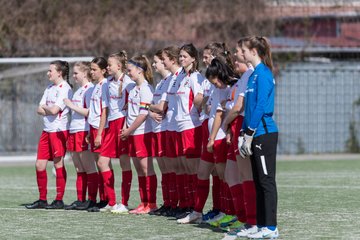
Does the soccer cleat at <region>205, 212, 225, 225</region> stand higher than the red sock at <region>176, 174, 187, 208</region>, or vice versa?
the red sock at <region>176, 174, 187, 208</region>

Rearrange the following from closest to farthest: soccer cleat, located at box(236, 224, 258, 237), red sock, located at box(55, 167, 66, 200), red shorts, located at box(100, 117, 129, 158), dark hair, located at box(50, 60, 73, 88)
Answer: soccer cleat, located at box(236, 224, 258, 237), red shorts, located at box(100, 117, 129, 158), red sock, located at box(55, 167, 66, 200), dark hair, located at box(50, 60, 73, 88)

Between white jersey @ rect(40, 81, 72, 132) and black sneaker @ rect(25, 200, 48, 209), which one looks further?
white jersey @ rect(40, 81, 72, 132)

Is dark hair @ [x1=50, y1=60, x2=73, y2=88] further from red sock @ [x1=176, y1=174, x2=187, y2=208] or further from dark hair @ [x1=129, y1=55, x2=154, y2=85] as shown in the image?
red sock @ [x1=176, y1=174, x2=187, y2=208]

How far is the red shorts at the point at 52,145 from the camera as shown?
12727 millimetres

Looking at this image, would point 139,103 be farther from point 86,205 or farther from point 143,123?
point 86,205

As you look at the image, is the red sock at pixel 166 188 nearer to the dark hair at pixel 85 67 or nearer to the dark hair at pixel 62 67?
the dark hair at pixel 85 67

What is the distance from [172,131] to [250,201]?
2.17m

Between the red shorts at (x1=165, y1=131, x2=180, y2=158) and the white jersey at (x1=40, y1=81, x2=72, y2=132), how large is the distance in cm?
175

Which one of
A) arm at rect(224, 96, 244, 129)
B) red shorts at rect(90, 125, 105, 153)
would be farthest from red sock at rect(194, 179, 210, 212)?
red shorts at rect(90, 125, 105, 153)

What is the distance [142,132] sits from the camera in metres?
12.0

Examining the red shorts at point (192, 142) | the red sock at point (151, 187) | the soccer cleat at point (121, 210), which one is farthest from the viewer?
the red sock at point (151, 187)

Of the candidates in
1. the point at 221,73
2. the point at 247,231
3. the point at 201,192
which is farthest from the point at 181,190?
the point at 247,231

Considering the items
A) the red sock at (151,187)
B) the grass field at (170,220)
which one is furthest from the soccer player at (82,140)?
the red sock at (151,187)

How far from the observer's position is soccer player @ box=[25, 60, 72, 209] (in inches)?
500
